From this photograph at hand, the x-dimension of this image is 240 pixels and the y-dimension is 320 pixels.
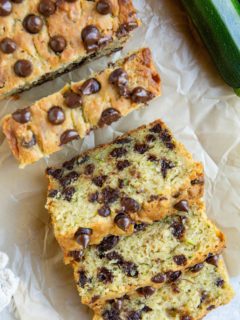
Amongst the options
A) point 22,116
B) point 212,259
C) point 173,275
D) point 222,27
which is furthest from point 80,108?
point 212,259

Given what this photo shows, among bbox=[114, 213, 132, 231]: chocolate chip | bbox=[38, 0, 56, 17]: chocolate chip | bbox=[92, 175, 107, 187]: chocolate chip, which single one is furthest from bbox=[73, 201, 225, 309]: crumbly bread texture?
bbox=[38, 0, 56, 17]: chocolate chip

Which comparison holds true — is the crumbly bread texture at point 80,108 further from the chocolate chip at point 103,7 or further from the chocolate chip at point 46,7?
the chocolate chip at point 46,7

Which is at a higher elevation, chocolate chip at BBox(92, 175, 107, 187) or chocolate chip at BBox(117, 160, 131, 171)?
chocolate chip at BBox(92, 175, 107, 187)

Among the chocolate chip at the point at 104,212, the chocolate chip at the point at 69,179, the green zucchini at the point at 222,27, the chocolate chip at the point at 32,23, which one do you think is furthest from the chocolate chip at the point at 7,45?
the green zucchini at the point at 222,27

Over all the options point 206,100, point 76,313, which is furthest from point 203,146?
point 76,313

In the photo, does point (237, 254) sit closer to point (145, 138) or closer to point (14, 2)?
point (145, 138)

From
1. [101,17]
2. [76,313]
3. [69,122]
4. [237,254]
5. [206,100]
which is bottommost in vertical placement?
[237,254]

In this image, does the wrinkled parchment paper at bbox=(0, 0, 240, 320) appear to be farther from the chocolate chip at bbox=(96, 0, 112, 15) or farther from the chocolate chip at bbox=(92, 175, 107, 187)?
the chocolate chip at bbox=(96, 0, 112, 15)
